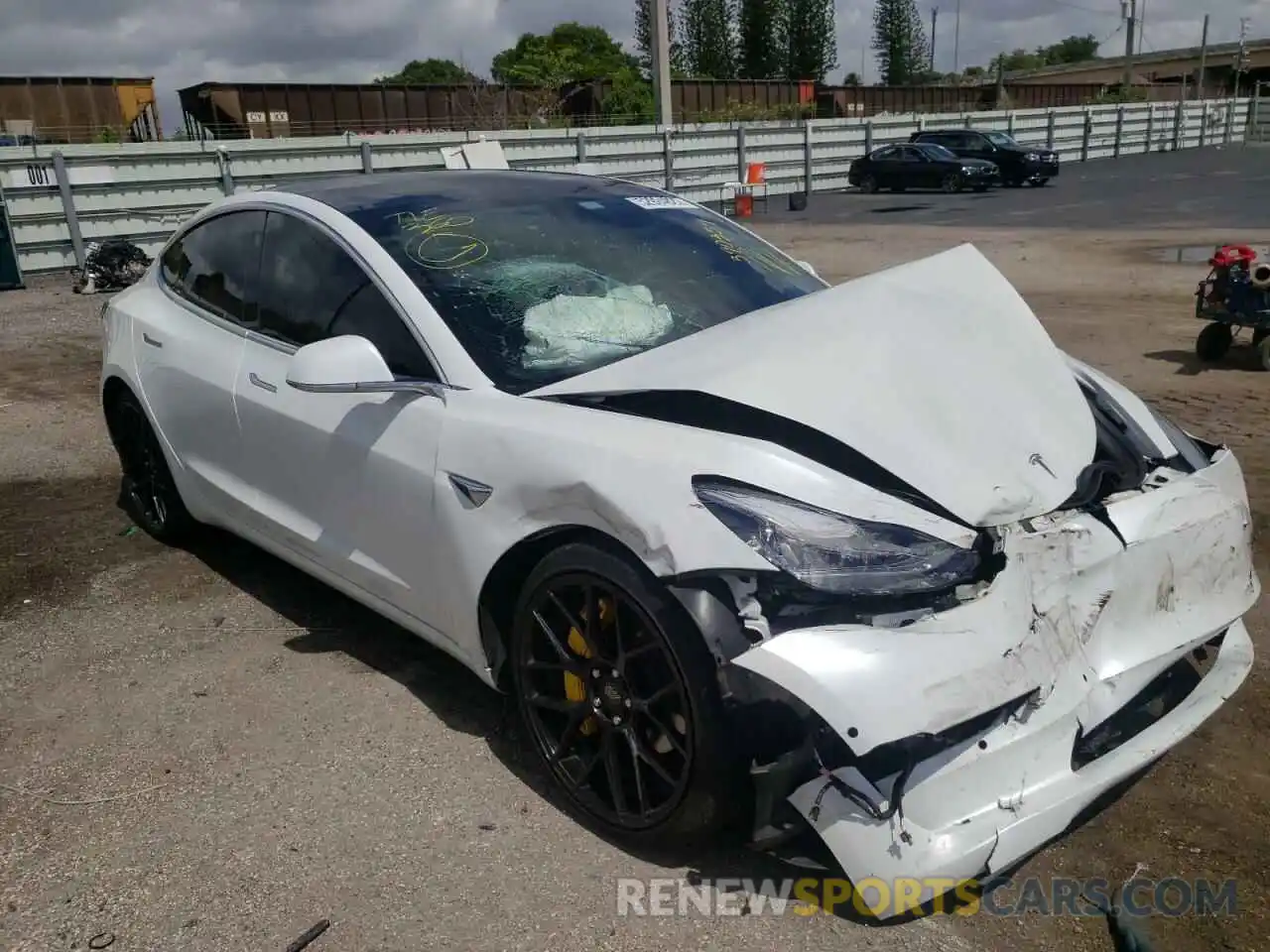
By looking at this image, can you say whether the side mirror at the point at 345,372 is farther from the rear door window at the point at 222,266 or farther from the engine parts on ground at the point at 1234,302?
the engine parts on ground at the point at 1234,302

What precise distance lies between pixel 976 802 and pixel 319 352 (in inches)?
77.7

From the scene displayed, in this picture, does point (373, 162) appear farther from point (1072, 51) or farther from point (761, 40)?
point (1072, 51)

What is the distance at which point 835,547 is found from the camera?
219 centimetres

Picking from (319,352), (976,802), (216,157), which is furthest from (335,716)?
(216,157)

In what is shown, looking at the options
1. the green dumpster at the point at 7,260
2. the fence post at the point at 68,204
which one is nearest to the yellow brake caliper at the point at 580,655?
the green dumpster at the point at 7,260

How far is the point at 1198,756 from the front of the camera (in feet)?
9.28

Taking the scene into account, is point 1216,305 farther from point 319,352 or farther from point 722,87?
point 722,87

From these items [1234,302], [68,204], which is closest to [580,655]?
[1234,302]

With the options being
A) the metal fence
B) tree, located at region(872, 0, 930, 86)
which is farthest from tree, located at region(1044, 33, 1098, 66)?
the metal fence

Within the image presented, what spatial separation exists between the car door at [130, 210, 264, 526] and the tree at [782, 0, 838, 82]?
76075 millimetres

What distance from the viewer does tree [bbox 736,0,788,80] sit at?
2922 inches

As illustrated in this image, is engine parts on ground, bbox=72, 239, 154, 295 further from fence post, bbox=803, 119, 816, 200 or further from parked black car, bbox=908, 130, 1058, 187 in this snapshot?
parked black car, bbox=908, 130, 1058, 187

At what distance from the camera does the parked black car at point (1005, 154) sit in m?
26.8

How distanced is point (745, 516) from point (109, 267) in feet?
42.4
